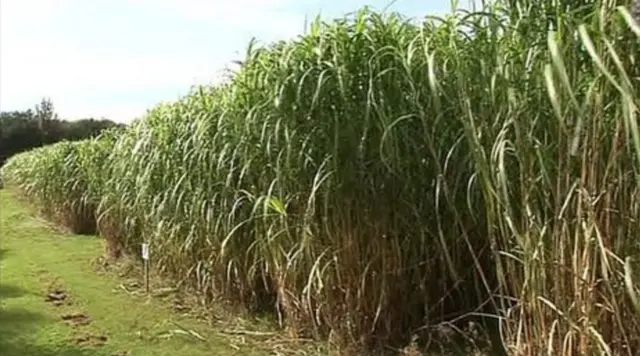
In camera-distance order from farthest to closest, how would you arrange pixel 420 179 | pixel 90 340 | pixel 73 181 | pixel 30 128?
pixel 30 128
pixel 73 181
pixel 90 340
pixel 420 179

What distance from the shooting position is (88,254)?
7441 mm

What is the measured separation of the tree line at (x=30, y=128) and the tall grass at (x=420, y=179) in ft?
63.6

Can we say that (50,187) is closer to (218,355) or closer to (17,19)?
(17,19)

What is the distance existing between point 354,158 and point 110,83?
21.3 ft

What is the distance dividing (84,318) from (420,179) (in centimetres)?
254

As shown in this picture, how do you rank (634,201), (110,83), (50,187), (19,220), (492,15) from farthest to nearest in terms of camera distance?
1. (19,220)
2. (50,187)
3. (110,83)
4. (492,15)
5. (634,201)

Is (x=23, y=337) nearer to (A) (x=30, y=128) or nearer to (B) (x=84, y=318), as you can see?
(B) (x=84, y=318)

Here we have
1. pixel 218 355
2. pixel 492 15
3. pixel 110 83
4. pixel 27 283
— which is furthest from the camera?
pixel 110 83

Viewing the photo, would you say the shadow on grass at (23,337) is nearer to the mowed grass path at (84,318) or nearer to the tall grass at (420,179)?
the mowed grass path at (84,318)

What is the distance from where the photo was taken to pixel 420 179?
2930 mm

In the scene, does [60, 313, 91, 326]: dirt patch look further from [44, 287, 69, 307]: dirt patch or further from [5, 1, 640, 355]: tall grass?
[5, 1, 640, 355]: tall grass

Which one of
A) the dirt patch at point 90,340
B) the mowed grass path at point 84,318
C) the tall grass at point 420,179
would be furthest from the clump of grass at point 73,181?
the dirt patch at point 90,340

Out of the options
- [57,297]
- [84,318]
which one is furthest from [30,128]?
[84,318]

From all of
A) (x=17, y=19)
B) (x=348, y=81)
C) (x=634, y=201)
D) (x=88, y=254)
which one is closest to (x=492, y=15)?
(x=634, y=201)
